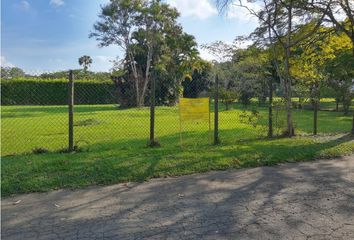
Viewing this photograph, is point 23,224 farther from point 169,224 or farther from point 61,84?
point 61,84

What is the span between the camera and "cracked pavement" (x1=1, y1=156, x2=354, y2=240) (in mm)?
4641

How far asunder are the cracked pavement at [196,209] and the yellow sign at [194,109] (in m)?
2.96

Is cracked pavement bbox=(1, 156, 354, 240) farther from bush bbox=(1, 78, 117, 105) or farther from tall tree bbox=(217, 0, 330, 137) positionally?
bush bbox=(1, 78, 117, 105)

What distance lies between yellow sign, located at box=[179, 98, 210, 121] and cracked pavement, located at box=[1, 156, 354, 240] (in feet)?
9.72

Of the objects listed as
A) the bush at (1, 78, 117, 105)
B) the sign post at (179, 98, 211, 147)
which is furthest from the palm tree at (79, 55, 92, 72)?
the sign post at (179, 98, 211, 147)

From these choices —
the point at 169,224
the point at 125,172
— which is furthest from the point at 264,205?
the point at 125,172

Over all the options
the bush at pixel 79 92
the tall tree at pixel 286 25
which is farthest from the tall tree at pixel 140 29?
the tall tree at pixel 286 25

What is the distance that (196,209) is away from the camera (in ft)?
17.9

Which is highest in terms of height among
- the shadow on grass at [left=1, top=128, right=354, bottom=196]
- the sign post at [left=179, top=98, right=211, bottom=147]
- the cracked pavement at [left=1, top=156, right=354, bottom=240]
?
the sign post at [left=179, top=98, right=211, bottom=147]

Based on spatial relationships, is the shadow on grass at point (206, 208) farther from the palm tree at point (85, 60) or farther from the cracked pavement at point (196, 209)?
the palm tree at point (85, 60)

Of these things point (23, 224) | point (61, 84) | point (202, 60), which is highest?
point (202, 60)

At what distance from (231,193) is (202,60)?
36.1 m

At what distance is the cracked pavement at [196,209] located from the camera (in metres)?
4.64

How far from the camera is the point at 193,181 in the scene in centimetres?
699
